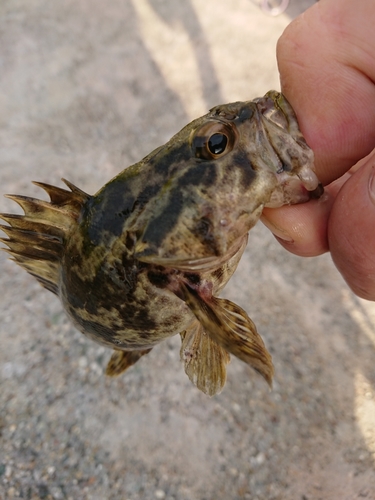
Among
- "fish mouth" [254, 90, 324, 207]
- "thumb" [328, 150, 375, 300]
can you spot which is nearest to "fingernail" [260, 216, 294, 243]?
"thumb" [328, 150, 375, 300]

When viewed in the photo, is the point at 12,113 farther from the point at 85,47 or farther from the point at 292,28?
the point at 292,28

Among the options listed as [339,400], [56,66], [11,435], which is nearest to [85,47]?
[56,66]

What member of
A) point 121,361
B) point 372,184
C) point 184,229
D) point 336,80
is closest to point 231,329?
point 184,229

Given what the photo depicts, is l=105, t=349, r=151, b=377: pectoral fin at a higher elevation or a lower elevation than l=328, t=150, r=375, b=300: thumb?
lower

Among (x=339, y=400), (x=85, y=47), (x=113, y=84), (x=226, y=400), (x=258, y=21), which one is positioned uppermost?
(x=85, y=47)

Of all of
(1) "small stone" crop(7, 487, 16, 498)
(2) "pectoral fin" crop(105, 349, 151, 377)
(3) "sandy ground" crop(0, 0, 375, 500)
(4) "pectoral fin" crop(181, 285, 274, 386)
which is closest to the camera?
(4) "pectoral fin" crop(181, 285, 274, 386)

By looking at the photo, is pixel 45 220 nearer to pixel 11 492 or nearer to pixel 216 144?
pixel 216 144

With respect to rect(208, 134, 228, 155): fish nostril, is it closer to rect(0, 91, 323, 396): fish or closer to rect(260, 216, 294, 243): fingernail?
rect(0, 91, 323, 396): fish
